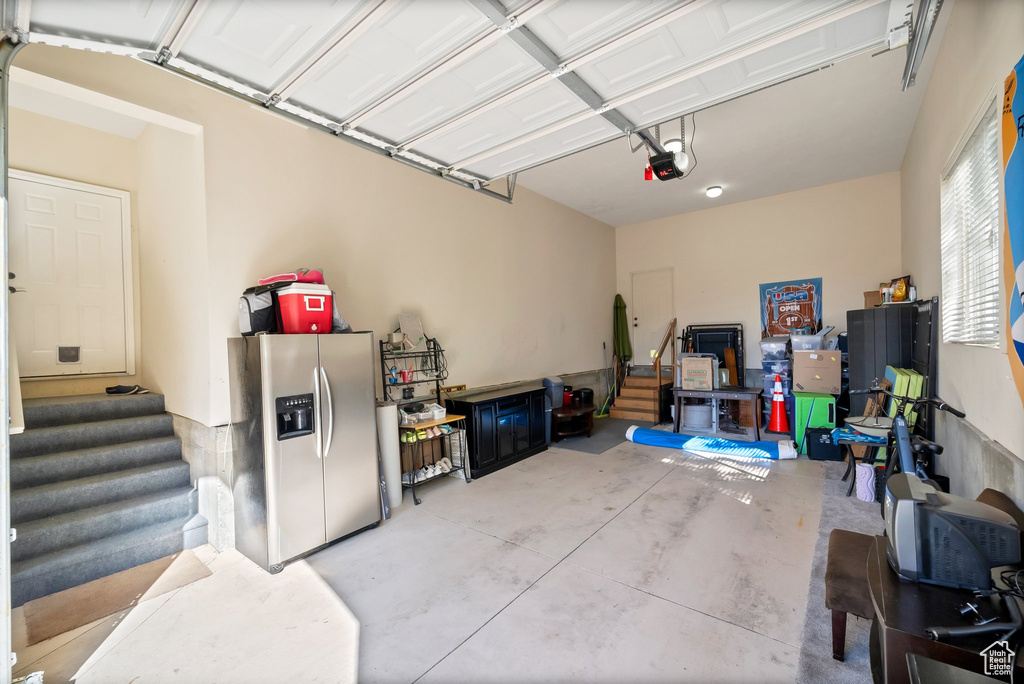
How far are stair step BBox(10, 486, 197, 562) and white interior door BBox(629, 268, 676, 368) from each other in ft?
24.4

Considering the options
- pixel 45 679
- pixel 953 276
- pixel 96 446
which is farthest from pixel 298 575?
pixel 953 276

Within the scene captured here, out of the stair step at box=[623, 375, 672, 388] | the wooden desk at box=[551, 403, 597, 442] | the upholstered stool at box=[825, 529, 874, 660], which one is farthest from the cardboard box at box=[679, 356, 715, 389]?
the upholstered stool at box=[825, 529, 874, 660]

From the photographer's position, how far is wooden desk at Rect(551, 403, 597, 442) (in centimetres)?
619

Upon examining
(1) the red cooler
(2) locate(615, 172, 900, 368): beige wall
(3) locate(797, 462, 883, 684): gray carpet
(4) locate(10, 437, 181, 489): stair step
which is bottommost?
(3) locate(797, 462, 883, 684): gray carpet

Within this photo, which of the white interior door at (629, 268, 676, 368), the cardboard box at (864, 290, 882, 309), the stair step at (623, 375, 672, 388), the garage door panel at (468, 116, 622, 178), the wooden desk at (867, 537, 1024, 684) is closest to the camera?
the wooden desk at (867, 537, 1024, 684)

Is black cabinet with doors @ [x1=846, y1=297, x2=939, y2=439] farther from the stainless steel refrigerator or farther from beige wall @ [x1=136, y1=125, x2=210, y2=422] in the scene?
beige wall @ [x1=136, y1=125, x2=210, y2=422]

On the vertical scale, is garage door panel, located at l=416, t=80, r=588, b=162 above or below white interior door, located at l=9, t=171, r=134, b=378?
above

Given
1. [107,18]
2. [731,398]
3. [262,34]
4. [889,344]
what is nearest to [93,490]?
[107,18]

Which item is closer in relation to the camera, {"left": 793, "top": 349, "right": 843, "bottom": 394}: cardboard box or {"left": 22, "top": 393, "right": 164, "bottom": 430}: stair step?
{"left": 22, "top": 393, "right": 164, "bottom": 430}: stair step

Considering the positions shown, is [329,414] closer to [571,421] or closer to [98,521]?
[98,521]

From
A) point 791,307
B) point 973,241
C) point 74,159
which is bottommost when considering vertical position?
point 791,307

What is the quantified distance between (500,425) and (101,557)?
11.4ft

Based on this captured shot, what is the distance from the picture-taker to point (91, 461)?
3352mm

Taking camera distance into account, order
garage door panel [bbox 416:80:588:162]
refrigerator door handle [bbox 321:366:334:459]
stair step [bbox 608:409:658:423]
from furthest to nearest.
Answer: stair step [bbox 608:409:658:423] → refrigerator door handle [bbox 321:366:334:459] → garage door panel [bbox 416:80:588:162]
